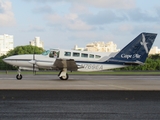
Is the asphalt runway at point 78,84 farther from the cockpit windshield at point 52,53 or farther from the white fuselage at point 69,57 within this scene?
the cockpit windshield at point 52,53

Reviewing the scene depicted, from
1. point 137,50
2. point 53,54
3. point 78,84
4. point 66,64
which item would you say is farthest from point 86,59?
point 78,84

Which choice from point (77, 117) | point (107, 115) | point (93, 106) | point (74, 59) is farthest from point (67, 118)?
point (74, 59)

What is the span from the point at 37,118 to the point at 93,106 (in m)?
2.90

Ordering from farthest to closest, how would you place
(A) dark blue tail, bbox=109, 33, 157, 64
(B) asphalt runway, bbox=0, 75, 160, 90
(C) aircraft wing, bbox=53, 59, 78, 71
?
1. (A) dark blue tail, bbox=109, 33, 157, 64
2. (C) aircraft wing, bbox=53, 59, 78, 71
3. (B) asphalt runway, bbox=0, 75, 160, 90

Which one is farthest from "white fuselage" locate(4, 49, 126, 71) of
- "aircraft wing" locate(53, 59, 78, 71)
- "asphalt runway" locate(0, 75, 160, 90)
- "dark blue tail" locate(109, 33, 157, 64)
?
"asphalt runway" locate(0, 75, 160, 90)

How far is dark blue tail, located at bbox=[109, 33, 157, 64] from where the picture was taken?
30.9 meters

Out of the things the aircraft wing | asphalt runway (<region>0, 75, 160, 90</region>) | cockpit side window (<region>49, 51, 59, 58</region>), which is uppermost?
cockpit side window (<region>49, 51, 59, 58</region>)

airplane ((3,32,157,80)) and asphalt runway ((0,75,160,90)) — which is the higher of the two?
airplane ((3,32,157,80))

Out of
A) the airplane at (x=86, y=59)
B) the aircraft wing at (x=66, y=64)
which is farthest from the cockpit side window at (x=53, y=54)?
the aircraft wing at (x=66, y=64)

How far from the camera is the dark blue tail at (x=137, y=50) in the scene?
30.9 meters

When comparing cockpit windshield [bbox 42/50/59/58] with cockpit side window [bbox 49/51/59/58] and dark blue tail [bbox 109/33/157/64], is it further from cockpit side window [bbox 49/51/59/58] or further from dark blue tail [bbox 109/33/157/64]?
dark blue tail [bbox 109/33/157/64]

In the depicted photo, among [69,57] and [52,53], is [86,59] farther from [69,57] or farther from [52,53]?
[52,53]

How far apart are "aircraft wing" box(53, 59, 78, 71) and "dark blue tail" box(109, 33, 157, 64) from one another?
11.5 ft

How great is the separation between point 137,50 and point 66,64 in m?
6.54
